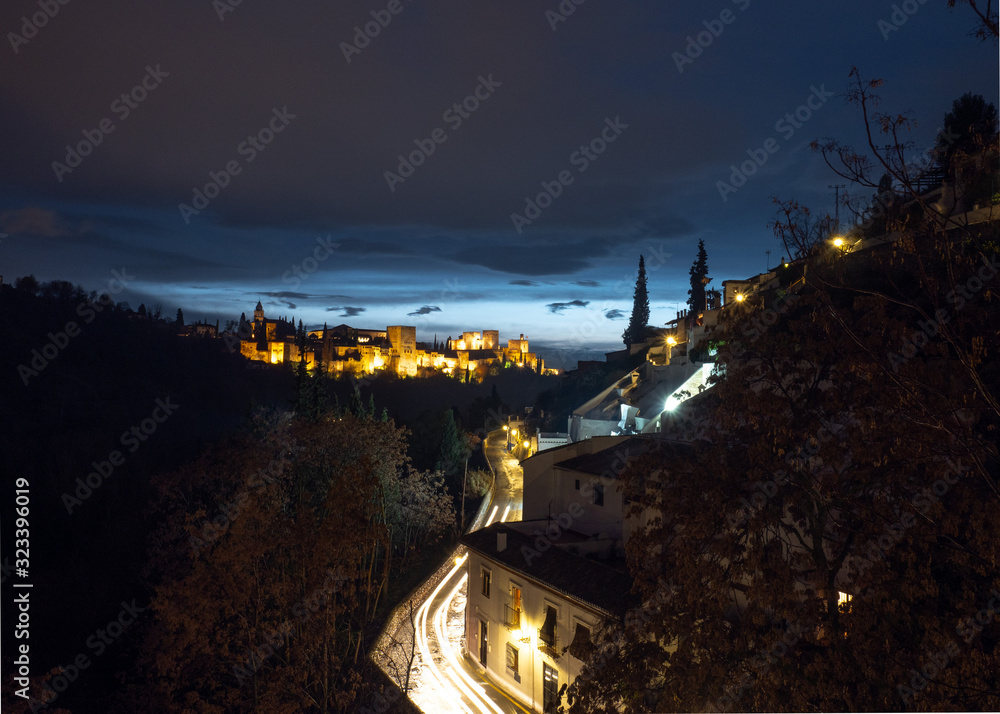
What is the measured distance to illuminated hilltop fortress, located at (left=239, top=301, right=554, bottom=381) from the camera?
344 ft

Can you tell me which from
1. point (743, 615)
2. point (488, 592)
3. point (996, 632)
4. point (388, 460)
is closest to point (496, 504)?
point (388, 460)

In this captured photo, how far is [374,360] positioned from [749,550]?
340ft

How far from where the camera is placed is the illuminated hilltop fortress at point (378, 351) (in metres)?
105

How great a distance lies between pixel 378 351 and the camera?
10888 centimetres
